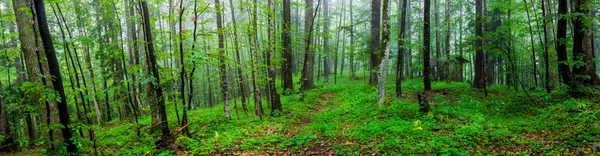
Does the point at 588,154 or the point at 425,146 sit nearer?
the point at 588,154

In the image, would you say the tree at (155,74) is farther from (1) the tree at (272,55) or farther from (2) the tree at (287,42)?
(2) the tree at (287,42)

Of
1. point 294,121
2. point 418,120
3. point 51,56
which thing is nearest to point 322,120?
point 294,121

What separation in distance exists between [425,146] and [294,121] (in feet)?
16.4

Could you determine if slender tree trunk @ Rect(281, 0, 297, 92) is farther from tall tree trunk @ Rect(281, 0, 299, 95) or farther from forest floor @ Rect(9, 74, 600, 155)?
forest floor @ Rect(9, 74, 600, 155)

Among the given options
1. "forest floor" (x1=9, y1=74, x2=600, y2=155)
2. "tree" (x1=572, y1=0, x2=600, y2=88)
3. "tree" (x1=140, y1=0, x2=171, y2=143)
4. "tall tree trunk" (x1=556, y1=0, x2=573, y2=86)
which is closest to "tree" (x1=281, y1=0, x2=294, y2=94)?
"forest floor" (x1=9, y1=74, x2=600, y2=155)

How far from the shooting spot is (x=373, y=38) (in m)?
14.9

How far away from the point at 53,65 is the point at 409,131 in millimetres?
7764

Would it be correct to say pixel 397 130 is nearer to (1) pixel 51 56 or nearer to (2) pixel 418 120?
(2) pixel 418 120

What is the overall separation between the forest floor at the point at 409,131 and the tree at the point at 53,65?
0.34 meters

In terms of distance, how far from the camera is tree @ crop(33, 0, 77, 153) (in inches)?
197

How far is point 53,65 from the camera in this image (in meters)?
5.23

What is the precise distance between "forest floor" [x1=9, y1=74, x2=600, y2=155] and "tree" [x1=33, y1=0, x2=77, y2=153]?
1.12 feet

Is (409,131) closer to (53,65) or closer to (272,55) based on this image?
(272,55)

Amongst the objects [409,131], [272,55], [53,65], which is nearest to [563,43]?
[409,131]
